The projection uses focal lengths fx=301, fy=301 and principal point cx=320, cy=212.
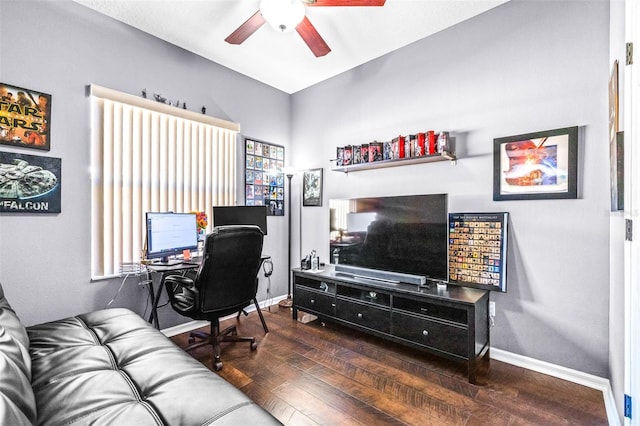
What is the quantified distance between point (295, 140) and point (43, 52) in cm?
261

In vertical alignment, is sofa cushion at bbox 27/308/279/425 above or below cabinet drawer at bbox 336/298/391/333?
above

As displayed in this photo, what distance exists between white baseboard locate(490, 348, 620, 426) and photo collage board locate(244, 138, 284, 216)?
2.88 meters

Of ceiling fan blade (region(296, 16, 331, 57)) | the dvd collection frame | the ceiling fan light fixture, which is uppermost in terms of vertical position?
ceiling fan blade (region(296, 16, 331, 57))

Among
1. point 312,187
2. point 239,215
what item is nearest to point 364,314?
point 239,215

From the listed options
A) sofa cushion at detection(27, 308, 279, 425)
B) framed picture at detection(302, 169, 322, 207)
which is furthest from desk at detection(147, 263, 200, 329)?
framed picture at detection(302, 169, 322, 207)

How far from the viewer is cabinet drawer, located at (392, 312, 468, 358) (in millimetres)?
2223

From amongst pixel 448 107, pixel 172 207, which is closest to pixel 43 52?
pixel 172 207

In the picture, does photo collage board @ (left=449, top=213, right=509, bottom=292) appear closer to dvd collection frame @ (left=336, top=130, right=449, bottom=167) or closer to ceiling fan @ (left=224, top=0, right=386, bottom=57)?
dvd collection frame @ (left=336, top=130, right=449, bottom=167)

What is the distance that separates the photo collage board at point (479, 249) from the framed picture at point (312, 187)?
1.72 meters

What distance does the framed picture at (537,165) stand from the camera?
2180 mm

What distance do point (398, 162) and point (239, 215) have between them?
1.80 m

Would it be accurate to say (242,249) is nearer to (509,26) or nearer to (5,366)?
(5,366)

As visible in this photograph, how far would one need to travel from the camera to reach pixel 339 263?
327 centimetres

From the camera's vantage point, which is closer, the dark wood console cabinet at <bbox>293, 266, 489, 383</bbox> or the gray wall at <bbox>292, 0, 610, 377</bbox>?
the gray wall at <bbox>292, 0, 610, 377</bbox>
